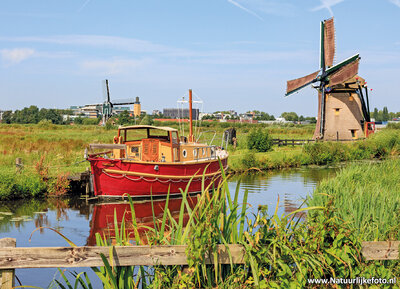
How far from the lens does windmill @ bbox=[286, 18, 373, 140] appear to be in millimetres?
40688

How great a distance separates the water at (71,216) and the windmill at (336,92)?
1943 cm

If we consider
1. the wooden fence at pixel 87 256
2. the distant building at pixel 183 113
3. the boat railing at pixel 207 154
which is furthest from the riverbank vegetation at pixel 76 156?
the wooden fence at pixel 87 256

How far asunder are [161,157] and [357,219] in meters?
13.9

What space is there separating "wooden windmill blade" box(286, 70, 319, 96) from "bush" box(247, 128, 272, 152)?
6095mm

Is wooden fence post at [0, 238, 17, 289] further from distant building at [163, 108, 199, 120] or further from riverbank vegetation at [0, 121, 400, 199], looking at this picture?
distant building at [163, 108, 199, 120]

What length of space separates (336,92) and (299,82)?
3720 mm

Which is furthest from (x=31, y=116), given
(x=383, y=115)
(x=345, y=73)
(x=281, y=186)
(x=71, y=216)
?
(x=383, y=115)

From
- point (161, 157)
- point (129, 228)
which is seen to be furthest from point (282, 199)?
point (129, 228)

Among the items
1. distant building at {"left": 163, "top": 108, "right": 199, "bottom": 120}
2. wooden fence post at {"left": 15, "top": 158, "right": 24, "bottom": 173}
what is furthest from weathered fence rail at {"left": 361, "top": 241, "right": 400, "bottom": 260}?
wooden fence post at {"left": 15, "top": 158, "right": 24, "bottom": 173}

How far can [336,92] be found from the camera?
1649 inches

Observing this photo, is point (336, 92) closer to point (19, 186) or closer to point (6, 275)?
point (19, 186)

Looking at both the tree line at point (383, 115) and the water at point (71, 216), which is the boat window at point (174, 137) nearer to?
the water at point (71, 216)

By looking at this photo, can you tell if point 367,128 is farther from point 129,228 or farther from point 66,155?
point 129,228

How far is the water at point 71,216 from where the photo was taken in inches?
502
